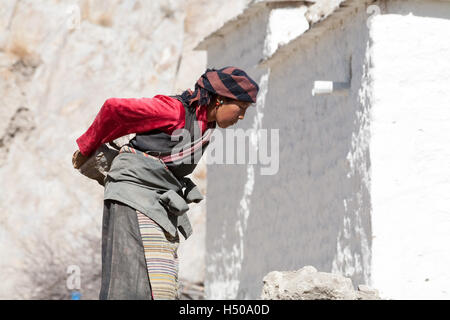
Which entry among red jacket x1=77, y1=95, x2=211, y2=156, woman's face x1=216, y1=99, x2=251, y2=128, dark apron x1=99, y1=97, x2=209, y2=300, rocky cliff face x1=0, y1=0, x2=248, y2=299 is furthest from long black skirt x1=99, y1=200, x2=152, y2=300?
rocky cliff face x1=0, y1=0, x2=248, y2=299

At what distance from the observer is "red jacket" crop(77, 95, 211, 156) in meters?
3.73

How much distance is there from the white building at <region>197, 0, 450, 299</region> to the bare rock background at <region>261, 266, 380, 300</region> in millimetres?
2076

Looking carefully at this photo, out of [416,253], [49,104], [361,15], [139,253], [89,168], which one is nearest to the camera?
[139,253]

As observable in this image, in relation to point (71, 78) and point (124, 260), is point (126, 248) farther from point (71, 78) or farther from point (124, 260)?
point (71, 78)

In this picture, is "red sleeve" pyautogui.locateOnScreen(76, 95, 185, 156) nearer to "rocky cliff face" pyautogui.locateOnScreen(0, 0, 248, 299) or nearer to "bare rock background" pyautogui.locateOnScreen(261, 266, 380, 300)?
"bare rock background" pyautogui.locateOnScreen(261, 266, 380, 300)

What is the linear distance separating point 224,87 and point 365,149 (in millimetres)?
2742

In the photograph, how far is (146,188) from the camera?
12.6ft

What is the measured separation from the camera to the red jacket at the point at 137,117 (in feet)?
12.2

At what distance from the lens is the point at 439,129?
246 inches

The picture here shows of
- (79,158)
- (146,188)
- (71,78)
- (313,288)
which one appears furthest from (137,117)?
(71,78)

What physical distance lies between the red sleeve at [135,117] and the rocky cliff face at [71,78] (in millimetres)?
10924

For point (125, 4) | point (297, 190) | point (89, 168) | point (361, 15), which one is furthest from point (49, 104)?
point (89, 168)
